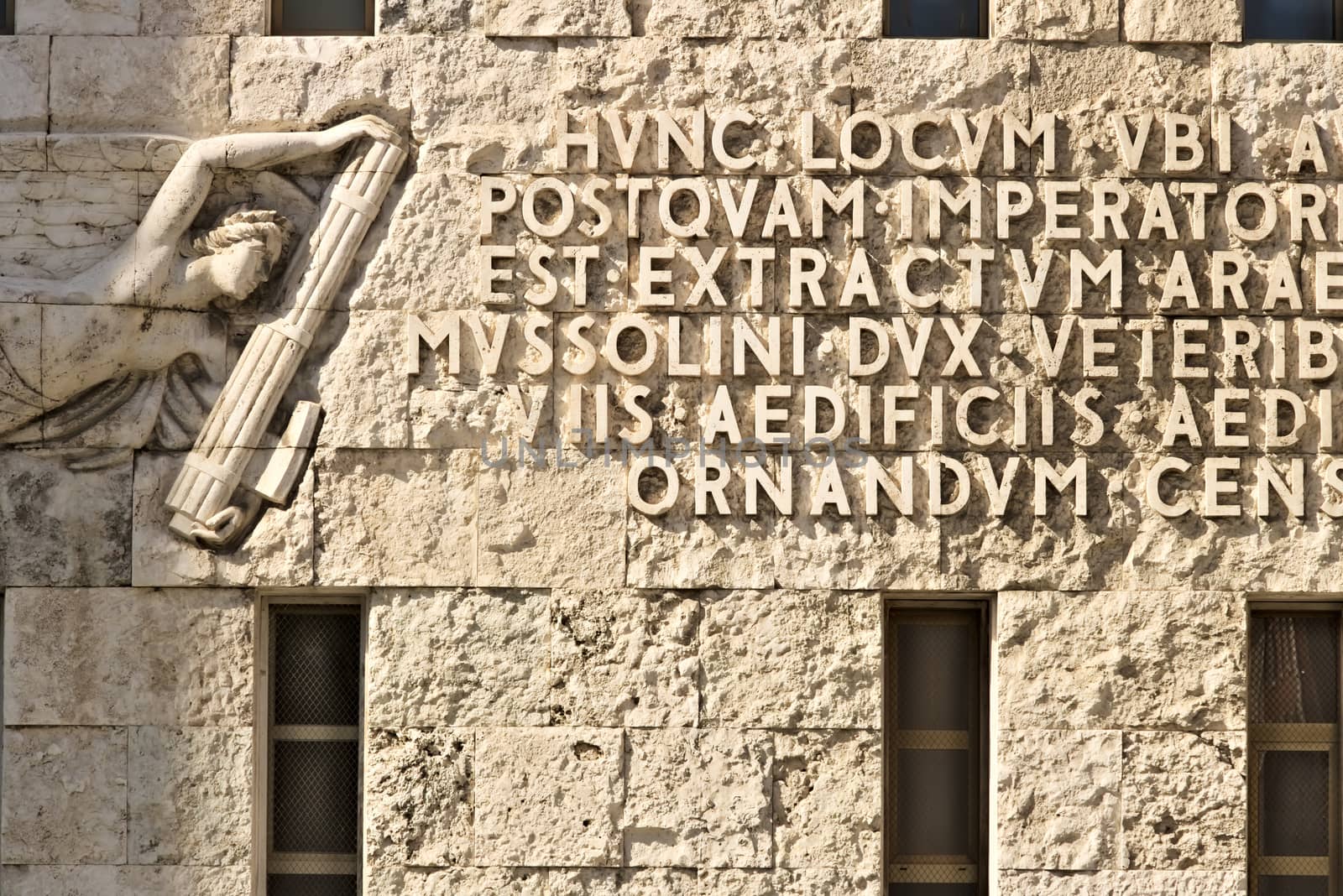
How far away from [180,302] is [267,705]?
70.5 inches

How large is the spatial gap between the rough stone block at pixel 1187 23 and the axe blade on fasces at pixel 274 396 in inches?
130

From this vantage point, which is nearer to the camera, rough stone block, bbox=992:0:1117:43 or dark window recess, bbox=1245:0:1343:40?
rough stone block, bbox=992:0:1117:43

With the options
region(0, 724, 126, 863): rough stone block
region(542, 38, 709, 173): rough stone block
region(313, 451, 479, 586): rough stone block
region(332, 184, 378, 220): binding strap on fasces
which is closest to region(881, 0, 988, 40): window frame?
region(542, 38, 709, 173): rough stone block

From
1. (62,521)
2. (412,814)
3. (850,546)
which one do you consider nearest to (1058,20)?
(850,546)

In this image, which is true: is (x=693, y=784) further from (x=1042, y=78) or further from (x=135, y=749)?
(x=1042, y=78)

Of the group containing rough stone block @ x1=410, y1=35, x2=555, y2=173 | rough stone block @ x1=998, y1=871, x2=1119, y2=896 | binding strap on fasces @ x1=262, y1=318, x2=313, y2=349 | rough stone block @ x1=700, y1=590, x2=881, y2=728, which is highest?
rough stone block @ x1=410, y1=35, x2=555, y2=173

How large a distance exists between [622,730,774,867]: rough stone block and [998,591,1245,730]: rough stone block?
1152mm

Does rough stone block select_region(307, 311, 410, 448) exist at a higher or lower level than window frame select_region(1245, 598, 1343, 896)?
higher

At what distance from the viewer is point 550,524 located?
620cm

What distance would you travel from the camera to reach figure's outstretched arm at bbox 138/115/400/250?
6.21m

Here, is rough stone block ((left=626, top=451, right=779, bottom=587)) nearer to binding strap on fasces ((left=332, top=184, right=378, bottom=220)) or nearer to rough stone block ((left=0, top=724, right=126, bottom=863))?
binding strap on fasces ((left=332, top=184, right=378, bottom=220))

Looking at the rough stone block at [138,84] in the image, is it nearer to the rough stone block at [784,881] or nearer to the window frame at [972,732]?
the window frame at [972,732]

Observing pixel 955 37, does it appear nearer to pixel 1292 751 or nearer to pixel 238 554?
pixel 1292 751

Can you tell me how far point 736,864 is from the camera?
20.1 ft
